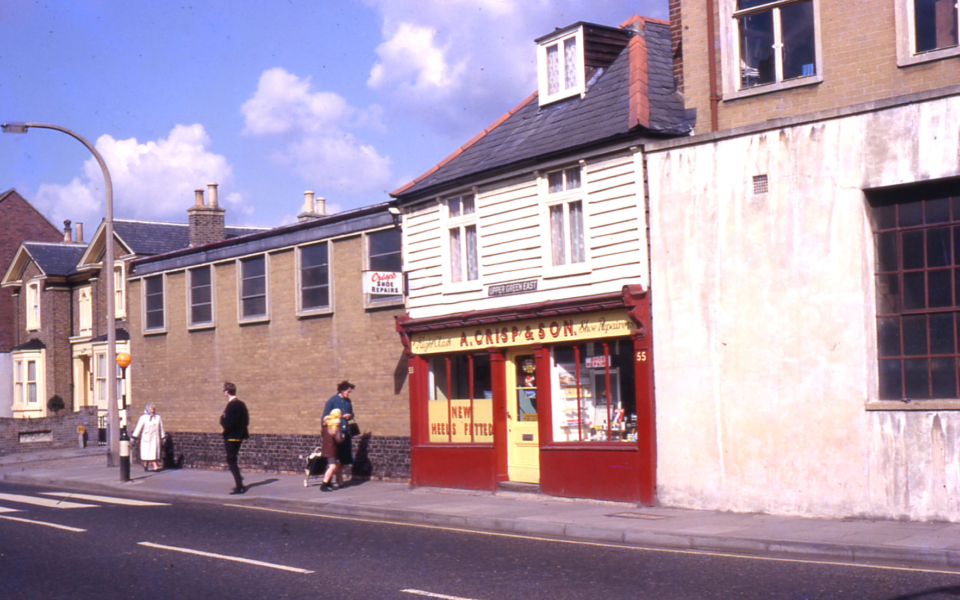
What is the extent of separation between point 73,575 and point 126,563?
2.42 feet

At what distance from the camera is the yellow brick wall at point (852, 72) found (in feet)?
41.2

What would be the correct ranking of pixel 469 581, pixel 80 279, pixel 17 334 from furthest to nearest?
1. pixel 17 334
2. pixel 80 279
3. pixel 469 581

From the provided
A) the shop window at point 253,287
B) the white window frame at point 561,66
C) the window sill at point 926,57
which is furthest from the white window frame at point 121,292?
the window sill at point 926,57

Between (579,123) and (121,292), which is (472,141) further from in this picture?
(121,292)

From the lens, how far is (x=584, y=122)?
16469 millimetres

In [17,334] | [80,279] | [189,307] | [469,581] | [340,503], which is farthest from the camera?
[17,334]

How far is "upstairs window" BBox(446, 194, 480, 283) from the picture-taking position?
1823cm

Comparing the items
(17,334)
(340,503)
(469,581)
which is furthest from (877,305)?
(17,334)

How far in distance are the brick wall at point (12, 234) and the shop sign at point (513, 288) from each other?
136ft

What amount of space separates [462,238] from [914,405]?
859 centimetres

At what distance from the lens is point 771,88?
45.9ft

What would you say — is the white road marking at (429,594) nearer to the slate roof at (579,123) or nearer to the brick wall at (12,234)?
the slate roof at (579,123)

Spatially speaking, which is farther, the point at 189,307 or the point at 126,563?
the point at 189,307

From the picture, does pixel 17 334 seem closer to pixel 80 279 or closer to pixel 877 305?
pixel 80 279
